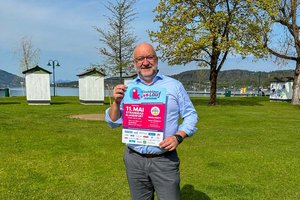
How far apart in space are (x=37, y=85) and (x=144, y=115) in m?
21.0

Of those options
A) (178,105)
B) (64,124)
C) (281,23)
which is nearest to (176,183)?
(178,105)

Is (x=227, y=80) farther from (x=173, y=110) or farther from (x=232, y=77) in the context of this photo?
(x=173, y=110)

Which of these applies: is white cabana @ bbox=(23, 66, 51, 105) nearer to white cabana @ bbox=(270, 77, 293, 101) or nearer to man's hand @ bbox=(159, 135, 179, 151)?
man's hand @ bbox=(159, 135, 179, 151)

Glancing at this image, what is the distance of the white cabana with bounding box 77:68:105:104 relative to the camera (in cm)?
2389

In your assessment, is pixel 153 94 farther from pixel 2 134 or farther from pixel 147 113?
pixel 2 134

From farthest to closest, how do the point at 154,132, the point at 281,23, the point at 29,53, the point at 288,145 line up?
1. the point at 29,53
2. the point at 281,23
3. the point at 288,145
4. the point at 154,132

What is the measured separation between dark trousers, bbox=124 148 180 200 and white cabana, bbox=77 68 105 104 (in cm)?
2115

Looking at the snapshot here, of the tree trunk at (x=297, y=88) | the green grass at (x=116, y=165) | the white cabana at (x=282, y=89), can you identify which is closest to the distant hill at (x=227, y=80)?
the white cabana at (x=282, y=89)

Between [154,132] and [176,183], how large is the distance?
0.57 metres

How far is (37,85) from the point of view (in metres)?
22.5

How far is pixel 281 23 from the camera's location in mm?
29719

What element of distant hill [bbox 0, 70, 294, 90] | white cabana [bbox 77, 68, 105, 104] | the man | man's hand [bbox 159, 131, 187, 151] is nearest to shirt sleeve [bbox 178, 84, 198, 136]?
the man

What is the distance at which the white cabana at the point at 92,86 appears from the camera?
23.9 metres

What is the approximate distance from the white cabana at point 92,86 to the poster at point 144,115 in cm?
2119
